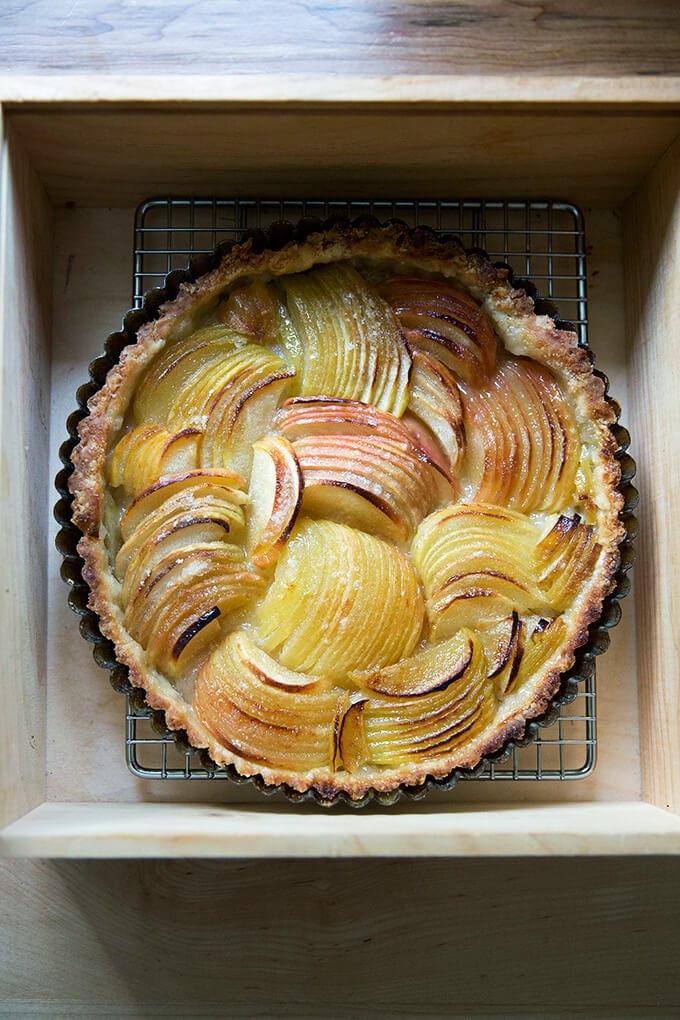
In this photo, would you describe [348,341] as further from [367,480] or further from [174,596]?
[174,596]

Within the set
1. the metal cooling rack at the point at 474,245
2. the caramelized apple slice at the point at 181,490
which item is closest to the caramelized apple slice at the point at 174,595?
the caramelized apple slice at the point at 181,490

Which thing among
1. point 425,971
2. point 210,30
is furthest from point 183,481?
point 425,971

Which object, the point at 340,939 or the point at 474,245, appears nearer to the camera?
the point at 340,939

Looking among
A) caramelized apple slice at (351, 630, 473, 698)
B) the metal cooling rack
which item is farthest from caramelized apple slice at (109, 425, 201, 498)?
caramelized apple slice at (351, 630, 473, 698)

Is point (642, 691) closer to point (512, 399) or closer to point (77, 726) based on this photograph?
point (512, 399)

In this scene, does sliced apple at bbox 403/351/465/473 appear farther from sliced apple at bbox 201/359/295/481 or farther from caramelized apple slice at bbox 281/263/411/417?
sliced apple at bbox 201/359/295/481

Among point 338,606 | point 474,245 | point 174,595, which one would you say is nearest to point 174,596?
point 174,595
